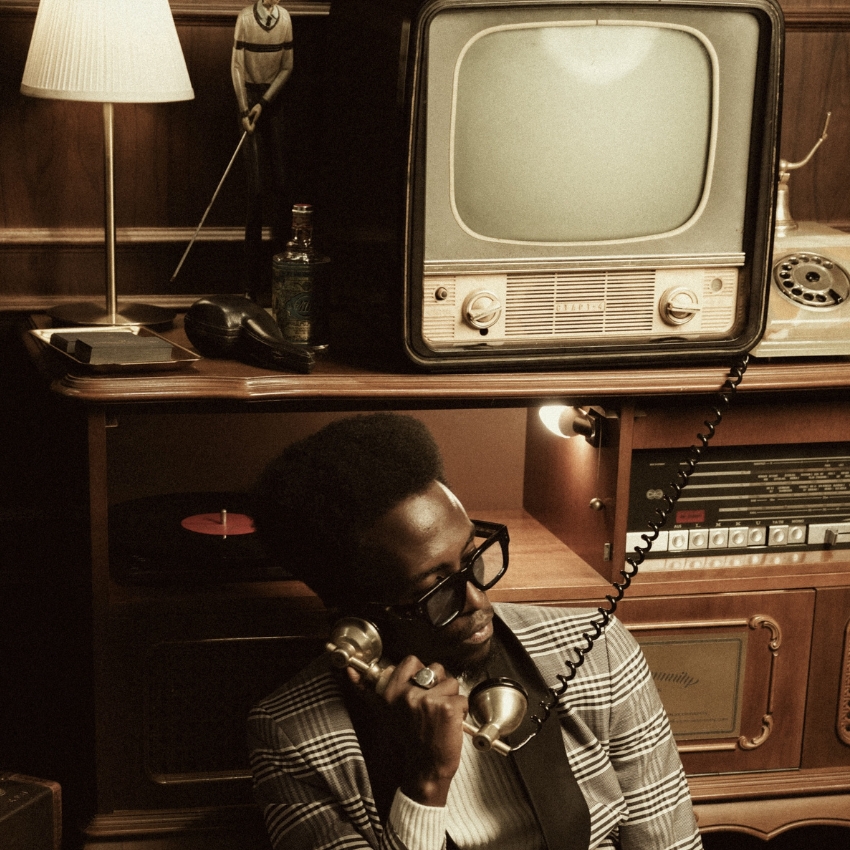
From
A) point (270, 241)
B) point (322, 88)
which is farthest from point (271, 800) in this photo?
point (322, 88)

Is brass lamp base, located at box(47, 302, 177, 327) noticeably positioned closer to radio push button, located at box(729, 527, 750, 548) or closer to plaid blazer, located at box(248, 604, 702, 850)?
plaid blazer, located at box(248, 604, 702, 850)

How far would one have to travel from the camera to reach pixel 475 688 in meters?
1.32

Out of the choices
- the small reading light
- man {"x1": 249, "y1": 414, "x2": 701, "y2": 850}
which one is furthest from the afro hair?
the small reading light

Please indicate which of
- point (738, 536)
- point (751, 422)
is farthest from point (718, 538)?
point (751, 422)

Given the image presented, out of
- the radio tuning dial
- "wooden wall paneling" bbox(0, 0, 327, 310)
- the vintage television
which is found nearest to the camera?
the vintage television

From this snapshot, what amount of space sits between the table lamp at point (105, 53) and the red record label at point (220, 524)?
1.91 feet

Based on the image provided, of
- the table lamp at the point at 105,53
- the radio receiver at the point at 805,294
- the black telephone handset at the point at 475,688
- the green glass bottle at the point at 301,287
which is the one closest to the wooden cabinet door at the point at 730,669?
the radio receiver at the point at 805,294

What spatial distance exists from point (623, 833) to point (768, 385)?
2.04 feet

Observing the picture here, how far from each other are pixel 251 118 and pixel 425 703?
92 cm

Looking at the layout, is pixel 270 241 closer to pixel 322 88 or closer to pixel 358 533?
pixel 322 88

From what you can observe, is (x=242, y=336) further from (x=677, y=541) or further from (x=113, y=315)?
(x=677, y=541)

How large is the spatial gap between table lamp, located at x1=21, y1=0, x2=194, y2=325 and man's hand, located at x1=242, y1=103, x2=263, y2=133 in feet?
0.33

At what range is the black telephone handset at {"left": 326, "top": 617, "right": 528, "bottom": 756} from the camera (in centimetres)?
128

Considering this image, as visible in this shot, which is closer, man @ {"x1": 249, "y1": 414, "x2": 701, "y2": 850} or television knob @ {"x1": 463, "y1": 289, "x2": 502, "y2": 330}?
man @ {"x1": 249, "y1": 414, "x2": 701, "y2": 850}
